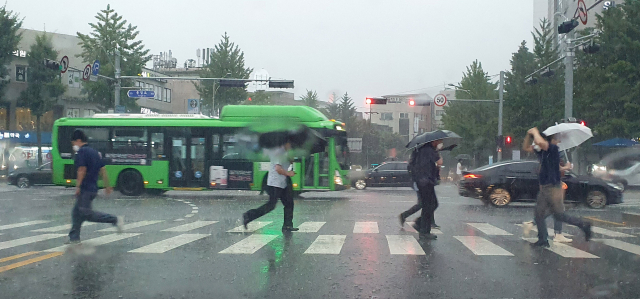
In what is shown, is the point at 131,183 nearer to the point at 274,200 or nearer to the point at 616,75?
the point at 274,200

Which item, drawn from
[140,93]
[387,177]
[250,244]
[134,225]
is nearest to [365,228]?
[250,244]

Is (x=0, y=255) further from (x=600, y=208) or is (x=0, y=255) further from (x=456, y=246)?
(x=600, y=208)

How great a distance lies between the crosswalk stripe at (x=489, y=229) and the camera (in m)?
11.0

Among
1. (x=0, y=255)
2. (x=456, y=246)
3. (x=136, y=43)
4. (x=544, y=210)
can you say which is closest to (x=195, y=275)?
(x=0, y=255)

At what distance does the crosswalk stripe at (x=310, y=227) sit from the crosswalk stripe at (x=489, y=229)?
3.09 metres

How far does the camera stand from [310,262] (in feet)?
24.5

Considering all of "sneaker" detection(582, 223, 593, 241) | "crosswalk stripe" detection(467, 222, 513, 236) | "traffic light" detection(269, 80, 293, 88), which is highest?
"traffic light" detection(269, 80, 293, 88)

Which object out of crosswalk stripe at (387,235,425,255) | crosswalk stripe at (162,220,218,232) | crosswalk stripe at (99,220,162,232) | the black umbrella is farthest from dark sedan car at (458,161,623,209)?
crosswalk stripe at (99,220,162,232)

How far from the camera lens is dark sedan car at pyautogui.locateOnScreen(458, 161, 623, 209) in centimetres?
1812

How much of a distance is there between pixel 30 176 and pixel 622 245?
25161mm

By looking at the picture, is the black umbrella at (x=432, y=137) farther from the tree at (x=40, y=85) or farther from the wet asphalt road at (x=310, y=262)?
the tree at (x=40, y=85)

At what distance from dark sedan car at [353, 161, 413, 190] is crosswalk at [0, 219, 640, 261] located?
17281mm

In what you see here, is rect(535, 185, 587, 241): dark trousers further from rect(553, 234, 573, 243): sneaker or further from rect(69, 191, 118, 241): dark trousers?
rect(69, 191, 118, 241): dark trousers

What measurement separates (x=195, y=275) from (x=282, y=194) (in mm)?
3568
